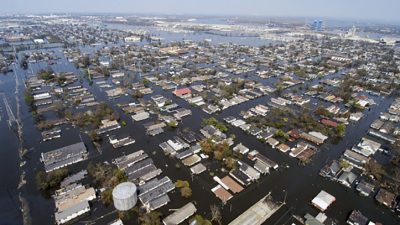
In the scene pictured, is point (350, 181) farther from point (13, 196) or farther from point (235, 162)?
point (13, 196)

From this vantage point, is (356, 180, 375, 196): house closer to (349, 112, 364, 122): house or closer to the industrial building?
(349, 112, 364, 122): house

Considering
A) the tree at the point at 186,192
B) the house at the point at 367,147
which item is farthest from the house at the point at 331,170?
the tree at the point at 186,192

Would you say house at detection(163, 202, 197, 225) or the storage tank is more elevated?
the storage tank

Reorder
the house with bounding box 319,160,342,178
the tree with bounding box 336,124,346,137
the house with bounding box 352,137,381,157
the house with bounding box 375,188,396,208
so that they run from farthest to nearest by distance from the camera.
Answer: the tree with bounding box 336,124,346,137
the house with bounding box 352,137,381,157
the house with bounding box 319,160,342,178
the house with bounding box 375,188,396,208

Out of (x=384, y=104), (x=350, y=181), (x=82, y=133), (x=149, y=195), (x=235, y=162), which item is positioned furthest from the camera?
(x=384, y=104)

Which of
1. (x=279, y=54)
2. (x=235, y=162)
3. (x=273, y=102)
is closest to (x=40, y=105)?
(x=235, y=162)

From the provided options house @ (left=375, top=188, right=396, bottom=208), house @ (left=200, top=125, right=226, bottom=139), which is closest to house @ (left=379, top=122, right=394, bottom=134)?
house @ (left=375, top=188, right=396, bottom=208)

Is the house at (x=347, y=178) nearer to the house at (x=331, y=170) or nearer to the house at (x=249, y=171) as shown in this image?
the house at (x=331, y=170)
